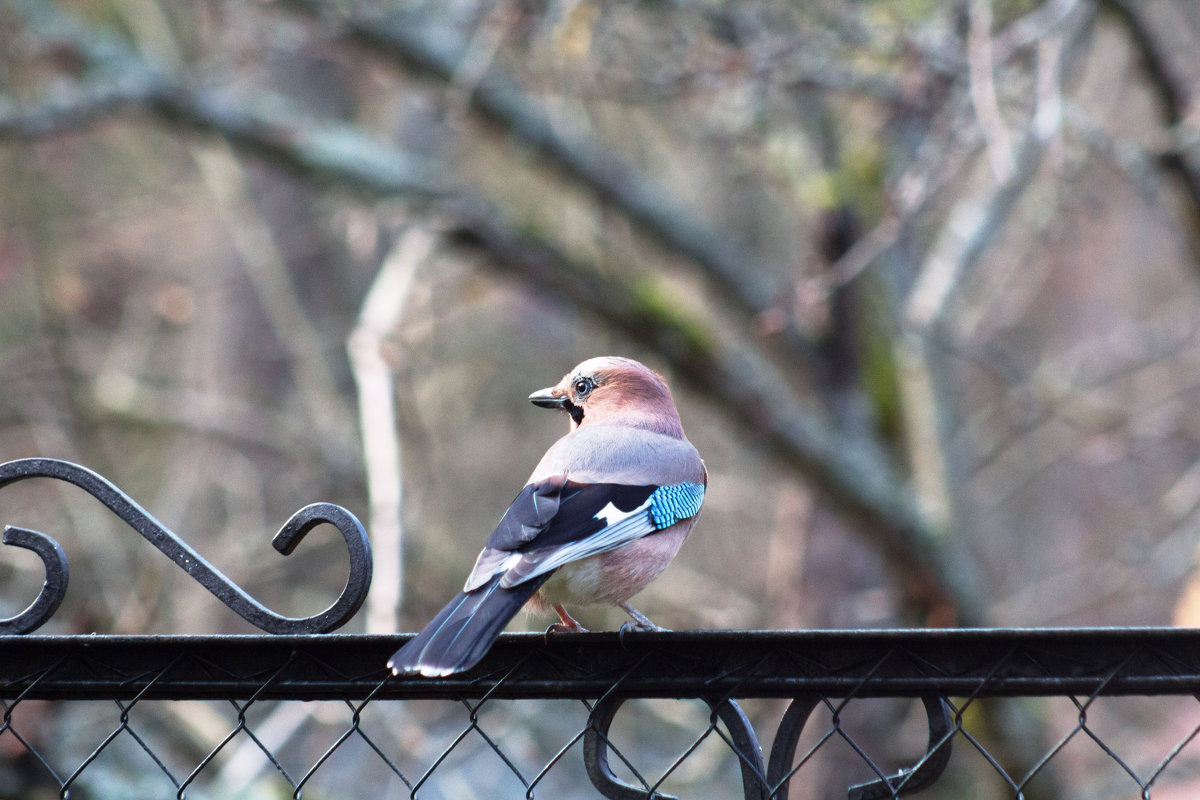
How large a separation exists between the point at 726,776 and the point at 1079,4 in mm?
4537

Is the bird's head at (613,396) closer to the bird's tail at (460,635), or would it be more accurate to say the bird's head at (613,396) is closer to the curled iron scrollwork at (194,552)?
the bird's tail at (460,635)

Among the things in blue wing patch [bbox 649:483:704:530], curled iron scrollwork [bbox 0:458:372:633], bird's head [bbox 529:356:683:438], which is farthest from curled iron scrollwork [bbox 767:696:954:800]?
bird's head [bbox 529:356:683:438]

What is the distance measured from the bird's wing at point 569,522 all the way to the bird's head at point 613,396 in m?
0.37

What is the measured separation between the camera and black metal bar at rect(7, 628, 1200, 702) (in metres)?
1.59

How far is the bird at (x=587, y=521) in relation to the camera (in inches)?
64.6

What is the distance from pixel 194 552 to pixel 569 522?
761 mm

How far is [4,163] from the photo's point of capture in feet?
23.5

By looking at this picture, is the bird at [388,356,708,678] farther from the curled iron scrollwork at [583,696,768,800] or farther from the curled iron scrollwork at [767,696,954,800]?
the curled iron scrollwork at [767,696,954,800]

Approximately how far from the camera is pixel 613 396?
3.02 meters

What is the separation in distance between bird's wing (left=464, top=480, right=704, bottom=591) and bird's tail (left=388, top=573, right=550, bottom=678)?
0.07 m

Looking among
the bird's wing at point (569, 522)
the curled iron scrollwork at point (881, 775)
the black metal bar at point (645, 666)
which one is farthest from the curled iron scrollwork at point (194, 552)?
the curled iron scrollwork at point (881, 775)

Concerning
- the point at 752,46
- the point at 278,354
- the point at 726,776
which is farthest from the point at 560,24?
the point at 278,354

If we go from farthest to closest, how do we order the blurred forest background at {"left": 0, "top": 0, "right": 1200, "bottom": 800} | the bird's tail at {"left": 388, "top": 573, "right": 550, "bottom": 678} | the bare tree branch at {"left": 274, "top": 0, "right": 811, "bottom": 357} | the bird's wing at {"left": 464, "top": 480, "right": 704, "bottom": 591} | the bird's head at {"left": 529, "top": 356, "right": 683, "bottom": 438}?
1. the bare tree branch at {"left": 274, "top": 0, "right": 811, "bottom": 357}
2. the blurred forest background at {"left": 0, "top": 0, "right": 1200, "bottom": 800}
3. the bird's head at {"left": 529, "top": 356, "right": 683, "bottom": 438}
4. the bird's wing at {"left": 464, "top": 480, "right": 704, "bottom": 591}
5. the bird's tail at {"left": 388, "top": 573, "right": 550, "bottom": 678}

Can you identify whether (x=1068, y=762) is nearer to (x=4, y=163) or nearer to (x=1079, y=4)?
(x=1079, y=4)
